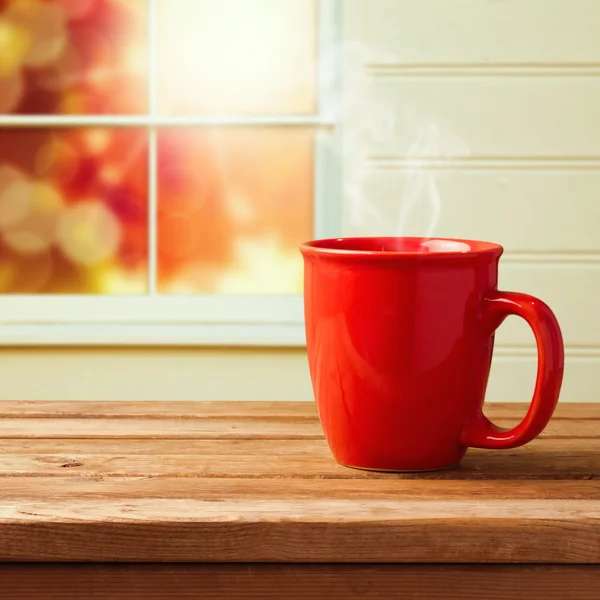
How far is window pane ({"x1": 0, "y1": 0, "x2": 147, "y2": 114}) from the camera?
198 cm

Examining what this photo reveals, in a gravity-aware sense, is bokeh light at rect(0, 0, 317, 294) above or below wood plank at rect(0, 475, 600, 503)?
above

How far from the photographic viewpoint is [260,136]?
6.49 ft

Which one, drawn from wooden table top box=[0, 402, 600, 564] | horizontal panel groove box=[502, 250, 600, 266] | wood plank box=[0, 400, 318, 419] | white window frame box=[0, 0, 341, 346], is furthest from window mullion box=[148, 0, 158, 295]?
wooden table top box=[0, 402, 600, 564]

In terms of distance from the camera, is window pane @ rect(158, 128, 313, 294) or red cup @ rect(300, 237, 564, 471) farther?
window pane @ rect(158, 128, 313, 294)

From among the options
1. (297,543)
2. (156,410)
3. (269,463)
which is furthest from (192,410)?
(297,543)

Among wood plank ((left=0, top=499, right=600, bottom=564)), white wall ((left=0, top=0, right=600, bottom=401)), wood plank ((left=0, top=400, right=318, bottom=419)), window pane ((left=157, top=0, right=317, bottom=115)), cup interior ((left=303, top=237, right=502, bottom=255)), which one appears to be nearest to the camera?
wood plank ((left=0, top=499, right=600, bottom=564))

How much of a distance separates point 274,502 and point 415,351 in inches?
4.9

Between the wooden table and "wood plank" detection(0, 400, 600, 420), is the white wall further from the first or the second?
the wooden table

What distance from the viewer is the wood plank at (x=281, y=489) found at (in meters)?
0.53

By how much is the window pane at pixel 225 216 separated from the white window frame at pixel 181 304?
0.03 meters

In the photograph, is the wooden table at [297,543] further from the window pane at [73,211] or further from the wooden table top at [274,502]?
the window pane at [73,211]

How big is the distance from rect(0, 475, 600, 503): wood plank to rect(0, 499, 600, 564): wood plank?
0.04 meters

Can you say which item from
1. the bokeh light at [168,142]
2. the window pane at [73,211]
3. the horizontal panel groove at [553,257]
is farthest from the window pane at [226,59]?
the horizontal panel groove at [553,257]

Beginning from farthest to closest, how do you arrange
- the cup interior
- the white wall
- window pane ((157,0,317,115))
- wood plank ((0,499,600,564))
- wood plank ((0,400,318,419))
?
window pane ((157,0,317,115)) → the white wall → wood plank ((0,400,318,419)) → the cup interior → wood plank ((0,499,600,564))
